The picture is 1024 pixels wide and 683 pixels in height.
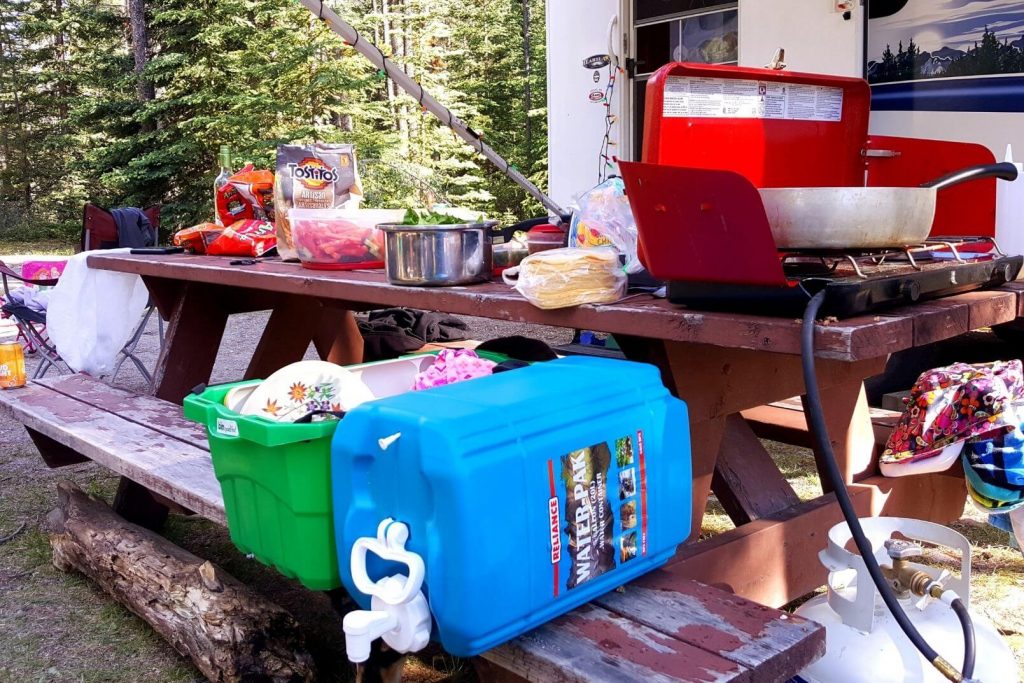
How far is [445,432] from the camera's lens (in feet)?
3.75

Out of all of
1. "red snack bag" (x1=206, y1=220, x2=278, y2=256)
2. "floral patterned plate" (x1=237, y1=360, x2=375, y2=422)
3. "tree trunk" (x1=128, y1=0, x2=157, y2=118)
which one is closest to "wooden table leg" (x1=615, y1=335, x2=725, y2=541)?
"floral patterned plate" (x1=237, y1=360, x2=375, y2=422)

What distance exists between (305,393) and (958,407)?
1.33 meters

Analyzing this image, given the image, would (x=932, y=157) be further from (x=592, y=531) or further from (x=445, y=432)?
(x=445, y=432)

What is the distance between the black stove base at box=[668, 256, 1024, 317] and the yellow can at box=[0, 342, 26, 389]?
2.58 meters

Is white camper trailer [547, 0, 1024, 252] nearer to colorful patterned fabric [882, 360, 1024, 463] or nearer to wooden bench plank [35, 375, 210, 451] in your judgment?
colorful patterned fabric [882, 360, 1024, 463]

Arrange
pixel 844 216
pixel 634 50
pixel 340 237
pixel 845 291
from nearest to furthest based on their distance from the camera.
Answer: pixel 845 291
pixel 844 216
pixel 340 237
pixel 634 50

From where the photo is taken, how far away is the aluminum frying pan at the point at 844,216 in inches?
55.6

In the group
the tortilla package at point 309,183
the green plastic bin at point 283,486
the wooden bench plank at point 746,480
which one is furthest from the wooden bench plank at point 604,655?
the tortilla package at point 309,183

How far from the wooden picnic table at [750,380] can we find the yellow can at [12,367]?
0.79 metres

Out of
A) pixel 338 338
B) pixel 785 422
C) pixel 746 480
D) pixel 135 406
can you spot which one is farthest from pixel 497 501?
pixel 338 338

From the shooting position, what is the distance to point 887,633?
1511mm

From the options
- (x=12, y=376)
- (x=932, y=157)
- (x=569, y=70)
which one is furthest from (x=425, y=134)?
(x=932, y=157)

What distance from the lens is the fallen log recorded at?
198 cm

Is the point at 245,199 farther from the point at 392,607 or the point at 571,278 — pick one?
the point at 392,607
